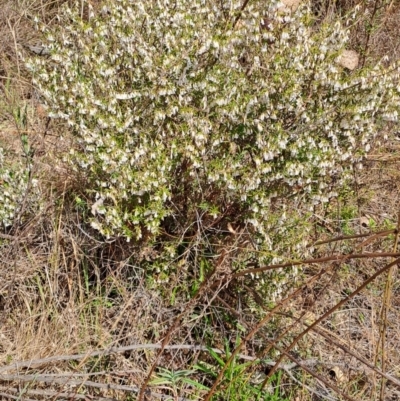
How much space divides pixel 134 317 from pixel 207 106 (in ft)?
4.28

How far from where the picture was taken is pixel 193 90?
3.09 m

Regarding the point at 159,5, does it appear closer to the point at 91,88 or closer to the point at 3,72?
the point at 91,88

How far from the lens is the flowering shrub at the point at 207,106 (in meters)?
2.99

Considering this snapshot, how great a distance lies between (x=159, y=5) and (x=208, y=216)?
1.25m

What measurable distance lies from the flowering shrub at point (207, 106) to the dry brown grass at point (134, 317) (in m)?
0.38

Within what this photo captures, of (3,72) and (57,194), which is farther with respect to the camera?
(3,72)

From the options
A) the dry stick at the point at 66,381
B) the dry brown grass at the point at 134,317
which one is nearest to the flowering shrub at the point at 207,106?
the dry brown grass at the point at 134,317

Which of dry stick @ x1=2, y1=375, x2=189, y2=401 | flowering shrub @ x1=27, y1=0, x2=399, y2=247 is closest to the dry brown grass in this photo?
dry stick @ x1=2, y1=375, x2=189, y2=401

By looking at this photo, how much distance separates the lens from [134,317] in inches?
132

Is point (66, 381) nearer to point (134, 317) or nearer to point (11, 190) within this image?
point (134, 317)

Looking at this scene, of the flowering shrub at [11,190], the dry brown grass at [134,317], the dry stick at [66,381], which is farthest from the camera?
the flowering shrub at [11,190]

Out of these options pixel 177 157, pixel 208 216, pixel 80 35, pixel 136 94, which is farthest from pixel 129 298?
pixel 80 35

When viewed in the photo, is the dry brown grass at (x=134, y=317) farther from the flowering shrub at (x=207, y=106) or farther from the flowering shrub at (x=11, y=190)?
the flowering shrub at (x=207, y=106)

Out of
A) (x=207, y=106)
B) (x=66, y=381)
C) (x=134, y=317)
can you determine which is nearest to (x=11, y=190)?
(x=134, y=317)
